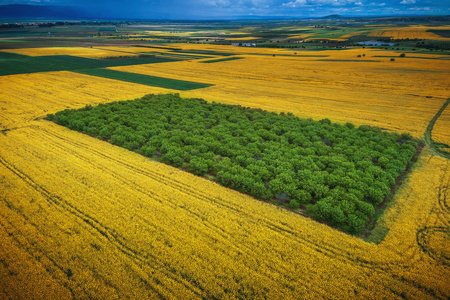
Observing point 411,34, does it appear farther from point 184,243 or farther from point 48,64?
point 184,243

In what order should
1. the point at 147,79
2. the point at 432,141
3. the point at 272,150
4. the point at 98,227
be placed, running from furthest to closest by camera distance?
the point at 147,79
the point at 432,141
the point at 272,150
the point at 98,227

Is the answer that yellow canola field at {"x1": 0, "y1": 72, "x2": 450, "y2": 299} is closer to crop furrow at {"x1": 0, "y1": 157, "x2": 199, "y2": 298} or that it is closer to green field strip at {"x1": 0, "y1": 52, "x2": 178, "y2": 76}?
crop furrow at {"x1": 0, "y1": 157, "x2": 199, "y2": 298}

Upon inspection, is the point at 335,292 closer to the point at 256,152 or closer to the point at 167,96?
the point at 256,152

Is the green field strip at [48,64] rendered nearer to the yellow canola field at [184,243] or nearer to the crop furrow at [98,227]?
the yellow canola field at [184,243]

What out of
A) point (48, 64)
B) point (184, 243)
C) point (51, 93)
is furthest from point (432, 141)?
point (48, 64)

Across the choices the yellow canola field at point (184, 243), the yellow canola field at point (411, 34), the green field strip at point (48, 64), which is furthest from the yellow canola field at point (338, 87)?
the yellow canola field at point (411, 34)
